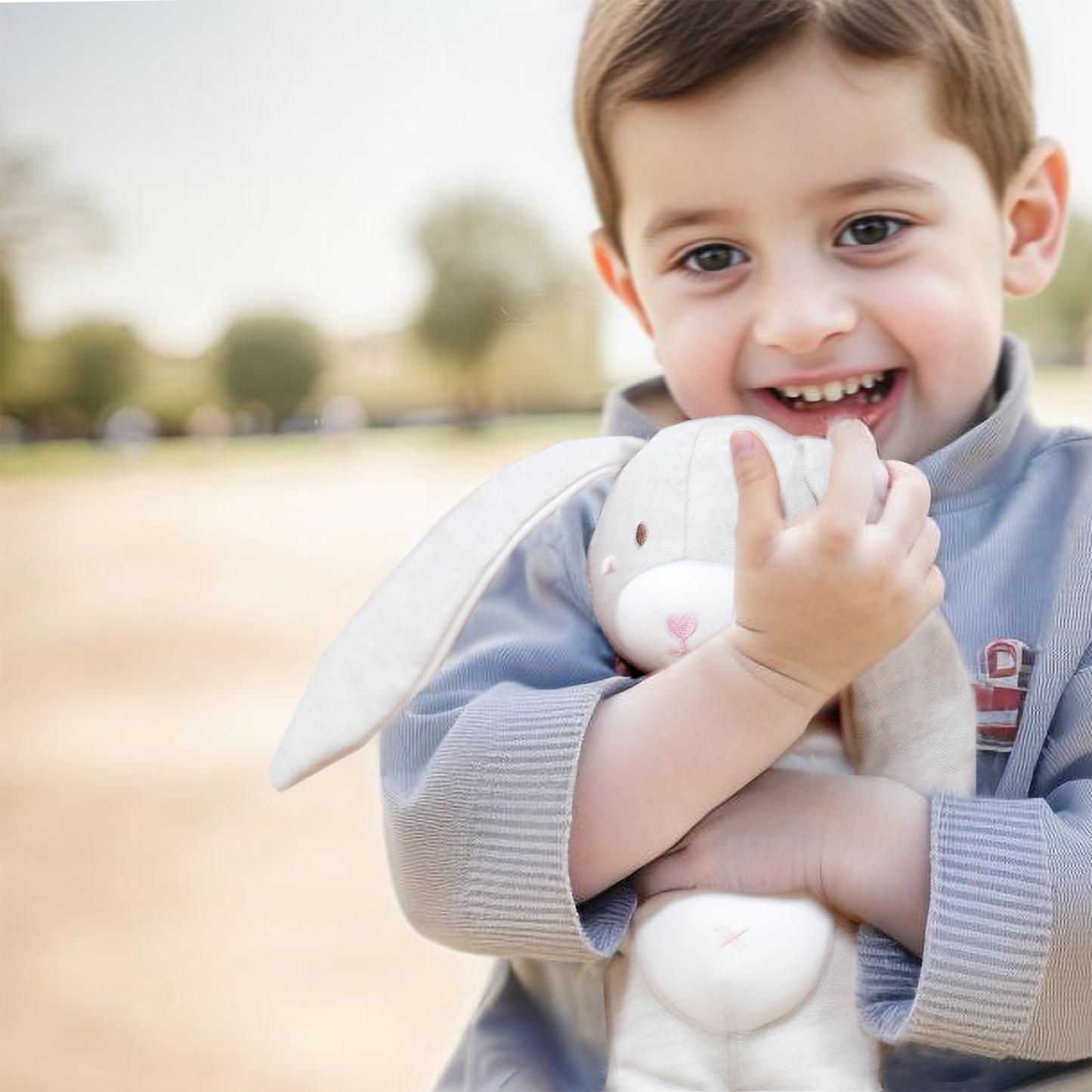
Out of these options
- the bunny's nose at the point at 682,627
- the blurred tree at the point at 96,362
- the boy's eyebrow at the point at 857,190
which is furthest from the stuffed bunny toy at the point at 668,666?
the blurred tree at the point at 96,362

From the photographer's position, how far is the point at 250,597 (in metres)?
2.70

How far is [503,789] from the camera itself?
570 millimetres

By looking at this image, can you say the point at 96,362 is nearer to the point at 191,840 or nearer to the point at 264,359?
the point at 264,359

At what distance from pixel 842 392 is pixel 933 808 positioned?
212 millimetres

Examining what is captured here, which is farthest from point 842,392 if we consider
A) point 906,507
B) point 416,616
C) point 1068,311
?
point 1068,311

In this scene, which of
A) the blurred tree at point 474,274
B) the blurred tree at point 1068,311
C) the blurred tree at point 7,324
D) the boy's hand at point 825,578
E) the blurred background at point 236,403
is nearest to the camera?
the boy's hand at point 825,578

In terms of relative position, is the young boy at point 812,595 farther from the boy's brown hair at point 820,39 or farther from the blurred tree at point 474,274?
the blurred tree at point 474,274

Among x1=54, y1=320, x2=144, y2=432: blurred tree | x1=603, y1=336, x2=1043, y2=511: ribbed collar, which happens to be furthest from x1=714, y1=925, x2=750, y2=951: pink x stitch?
x1=54, y1=320, x2=144, y2=432: blurred tree

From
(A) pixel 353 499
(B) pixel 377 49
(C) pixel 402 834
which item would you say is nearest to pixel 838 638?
(C) pixel 402 834

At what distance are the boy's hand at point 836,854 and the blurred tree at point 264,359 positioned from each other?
2.75m

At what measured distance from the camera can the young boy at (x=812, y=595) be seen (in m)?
0.53

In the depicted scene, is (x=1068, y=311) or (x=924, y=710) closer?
(x=924, y=710)

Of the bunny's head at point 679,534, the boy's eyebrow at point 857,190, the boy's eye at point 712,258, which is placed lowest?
the bunny's head at point 679,534

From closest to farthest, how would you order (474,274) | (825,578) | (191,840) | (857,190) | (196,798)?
1. (825,578)
2. (857,190)
3. (191,840)
4. (196,798)
5. (474,274)
